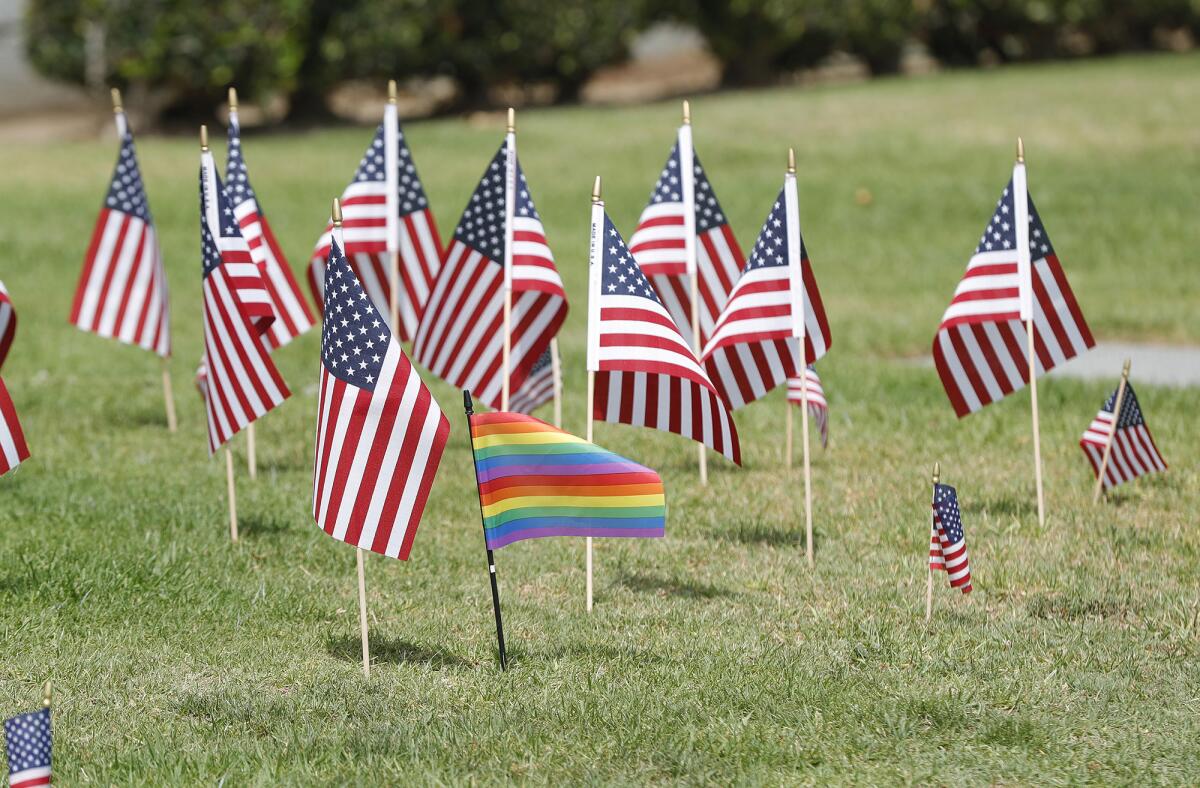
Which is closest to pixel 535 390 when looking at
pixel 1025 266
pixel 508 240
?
pixel 508 240

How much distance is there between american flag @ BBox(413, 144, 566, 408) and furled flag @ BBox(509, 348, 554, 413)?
23.7 inches

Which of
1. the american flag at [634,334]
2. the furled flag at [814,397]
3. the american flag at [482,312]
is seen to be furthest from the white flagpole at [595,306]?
the furled flag at [814,397]

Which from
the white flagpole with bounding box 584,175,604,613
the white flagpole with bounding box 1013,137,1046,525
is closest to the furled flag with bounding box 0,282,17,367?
the white flagpole with bounding box 584,175,604,613

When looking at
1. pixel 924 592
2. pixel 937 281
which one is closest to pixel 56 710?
pixel 924 592

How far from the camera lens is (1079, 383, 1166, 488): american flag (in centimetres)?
884

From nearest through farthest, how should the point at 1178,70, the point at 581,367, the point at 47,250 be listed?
the point at 581,367 < the point at 47,250 < the point at 1178,70

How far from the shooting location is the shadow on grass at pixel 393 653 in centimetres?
681

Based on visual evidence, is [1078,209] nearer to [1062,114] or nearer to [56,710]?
[1062,114]

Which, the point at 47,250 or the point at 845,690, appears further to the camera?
the point at 47,250

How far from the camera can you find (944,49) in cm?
2711

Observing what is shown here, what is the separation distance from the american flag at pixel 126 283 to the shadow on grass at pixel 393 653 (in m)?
3.84

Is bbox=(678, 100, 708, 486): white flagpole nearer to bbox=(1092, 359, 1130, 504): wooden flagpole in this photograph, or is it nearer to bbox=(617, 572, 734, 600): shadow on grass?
bbox=(617, 572, 734, 600): shadow on grass

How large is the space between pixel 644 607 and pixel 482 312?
7.41 ft

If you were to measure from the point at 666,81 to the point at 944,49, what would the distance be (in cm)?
449
